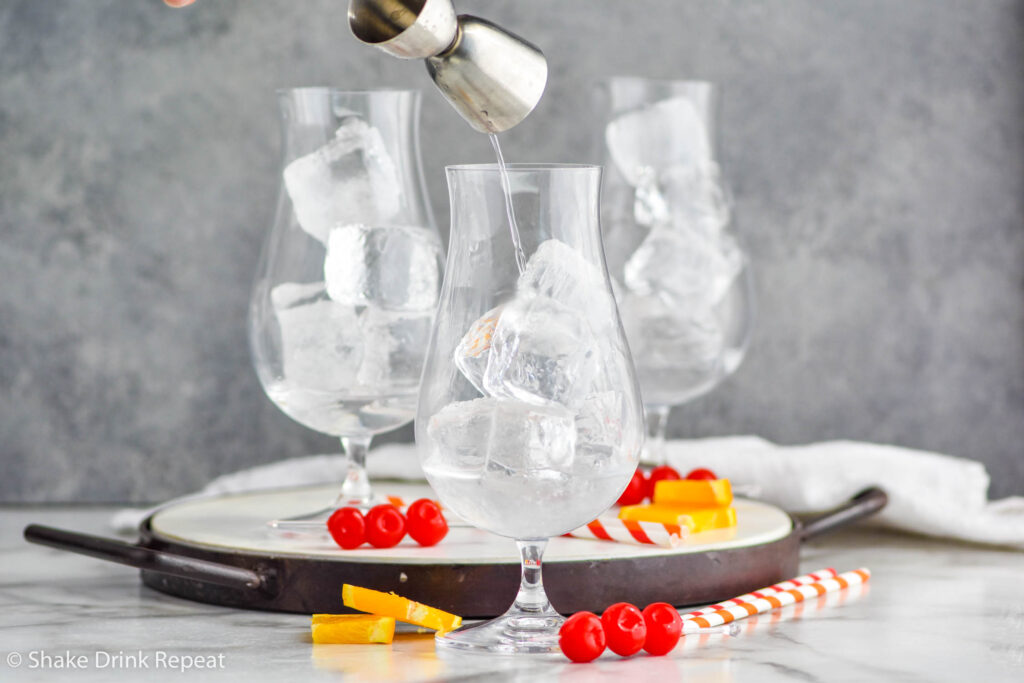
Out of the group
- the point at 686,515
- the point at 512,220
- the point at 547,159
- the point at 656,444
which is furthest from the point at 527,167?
the point at 547,159

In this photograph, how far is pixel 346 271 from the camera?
1268 mm

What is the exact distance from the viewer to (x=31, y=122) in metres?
1.98

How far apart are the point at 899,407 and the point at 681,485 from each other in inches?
34.5

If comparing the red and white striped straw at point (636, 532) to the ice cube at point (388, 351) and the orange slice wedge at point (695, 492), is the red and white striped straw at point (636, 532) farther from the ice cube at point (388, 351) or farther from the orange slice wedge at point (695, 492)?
the ice cube at point (388, 351)

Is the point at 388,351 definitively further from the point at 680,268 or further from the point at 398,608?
the point at 680,268

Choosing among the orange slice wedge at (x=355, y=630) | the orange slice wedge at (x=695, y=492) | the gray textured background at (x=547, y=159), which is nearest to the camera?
the orange slice wedge at (x=355, y=630)

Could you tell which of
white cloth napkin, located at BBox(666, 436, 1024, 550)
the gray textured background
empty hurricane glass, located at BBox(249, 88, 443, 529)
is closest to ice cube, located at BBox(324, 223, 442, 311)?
empty hurricane glass, located at BBox(249, 88, 443, 529)

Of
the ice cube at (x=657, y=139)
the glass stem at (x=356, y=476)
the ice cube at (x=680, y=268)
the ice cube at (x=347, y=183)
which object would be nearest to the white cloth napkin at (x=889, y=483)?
the ice cube at (x=680, y=268)

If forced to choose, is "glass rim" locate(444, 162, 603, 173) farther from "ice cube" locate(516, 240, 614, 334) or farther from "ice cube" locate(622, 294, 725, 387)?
"ice cube" locate(622, 294, 725, 387)

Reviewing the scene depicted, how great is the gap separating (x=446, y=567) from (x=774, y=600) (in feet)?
0.98

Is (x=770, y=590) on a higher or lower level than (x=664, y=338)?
lower

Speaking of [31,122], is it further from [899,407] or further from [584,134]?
[899,407]

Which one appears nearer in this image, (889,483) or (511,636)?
(511,636)

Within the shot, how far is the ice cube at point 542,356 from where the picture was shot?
95 cm
